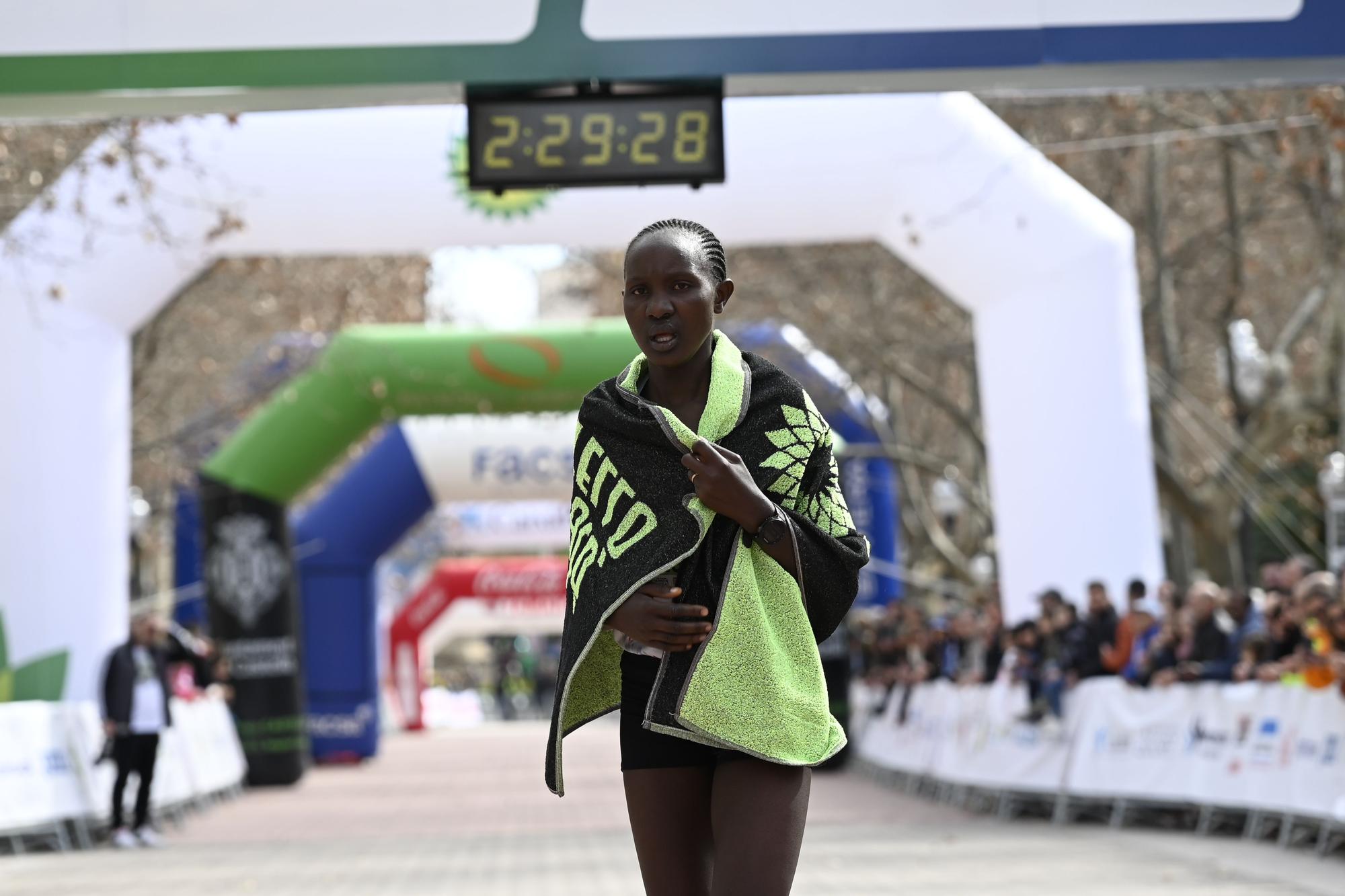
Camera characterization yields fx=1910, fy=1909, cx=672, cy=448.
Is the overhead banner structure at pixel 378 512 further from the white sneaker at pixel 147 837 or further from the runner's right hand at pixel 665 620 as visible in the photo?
the runner's right hand at pixel 665 620

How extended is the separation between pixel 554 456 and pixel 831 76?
48.5 feet

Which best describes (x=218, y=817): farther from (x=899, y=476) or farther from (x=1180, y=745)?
(x=899, y=476)

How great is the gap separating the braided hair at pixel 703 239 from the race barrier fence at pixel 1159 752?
6861 mm

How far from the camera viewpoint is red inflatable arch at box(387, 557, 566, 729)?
1487 inches

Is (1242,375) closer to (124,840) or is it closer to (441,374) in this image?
(441,374)

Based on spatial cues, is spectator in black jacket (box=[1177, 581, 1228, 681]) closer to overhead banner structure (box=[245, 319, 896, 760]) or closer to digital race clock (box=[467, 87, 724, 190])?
digital race clock (box=[467, 87, 724, 190])

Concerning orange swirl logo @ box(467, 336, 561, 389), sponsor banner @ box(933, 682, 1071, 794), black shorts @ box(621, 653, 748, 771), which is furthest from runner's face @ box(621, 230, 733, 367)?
orange swirl logo @ box(467, 336, 561, 389)

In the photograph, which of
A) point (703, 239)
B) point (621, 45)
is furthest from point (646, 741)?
point (621, 45)

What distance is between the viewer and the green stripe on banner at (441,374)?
55.0 ft

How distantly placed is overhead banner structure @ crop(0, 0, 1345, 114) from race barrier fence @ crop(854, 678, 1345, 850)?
12.7 ft

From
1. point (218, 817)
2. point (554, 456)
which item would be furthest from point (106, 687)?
point (554, 456)

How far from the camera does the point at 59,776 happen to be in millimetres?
12453

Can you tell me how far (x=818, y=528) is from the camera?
3.04m

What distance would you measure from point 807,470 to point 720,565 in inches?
8.5
